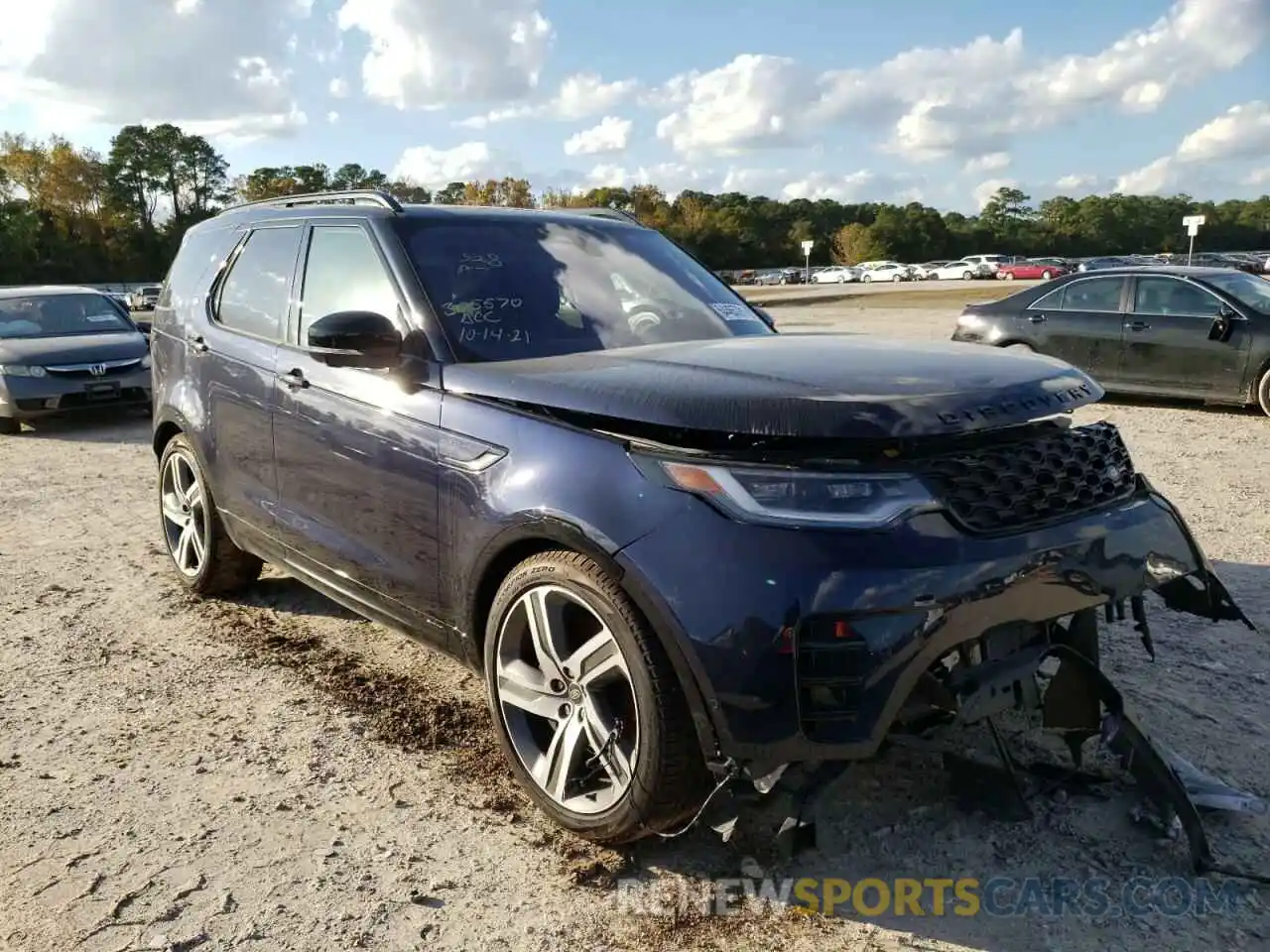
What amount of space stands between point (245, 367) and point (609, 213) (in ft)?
5.83

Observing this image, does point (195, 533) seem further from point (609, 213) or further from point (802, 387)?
point (802, 387)

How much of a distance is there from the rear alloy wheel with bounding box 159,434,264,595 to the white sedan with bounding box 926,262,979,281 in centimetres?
7632

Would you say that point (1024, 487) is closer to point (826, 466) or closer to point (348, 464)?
point (826, 466)

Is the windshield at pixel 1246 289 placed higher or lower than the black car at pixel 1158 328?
higher

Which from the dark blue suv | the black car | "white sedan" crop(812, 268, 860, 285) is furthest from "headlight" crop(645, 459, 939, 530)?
"white sedan" crop(812, 268, 860, 285)

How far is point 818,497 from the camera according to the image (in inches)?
97.5

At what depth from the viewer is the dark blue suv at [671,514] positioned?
95.9 inches

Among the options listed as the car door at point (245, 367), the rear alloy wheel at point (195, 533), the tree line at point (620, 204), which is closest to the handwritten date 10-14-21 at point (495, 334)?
the car door at point (245, 367)

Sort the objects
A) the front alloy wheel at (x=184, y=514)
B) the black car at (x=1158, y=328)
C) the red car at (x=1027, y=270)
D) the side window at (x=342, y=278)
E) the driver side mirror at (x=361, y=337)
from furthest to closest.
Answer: the red car at (x=1027, y=270), the black car at (x=1158, y=328), the front alloy wheel at (x=184, y=514), the side window at (x=342, y=278), the driver side mirror at (x=361, y=337)

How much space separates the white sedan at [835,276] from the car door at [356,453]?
265 feet

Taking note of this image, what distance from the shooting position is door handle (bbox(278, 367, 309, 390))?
395 cm

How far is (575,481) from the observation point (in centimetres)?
276

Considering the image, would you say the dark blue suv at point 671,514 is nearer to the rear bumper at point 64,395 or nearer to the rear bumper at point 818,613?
the rear bumper at point 818,613

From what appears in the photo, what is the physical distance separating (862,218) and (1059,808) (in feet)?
435
